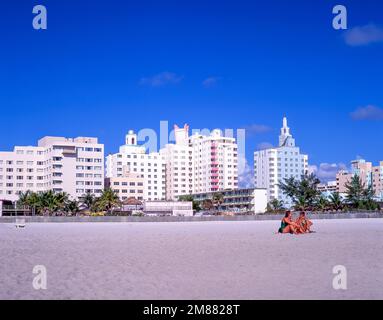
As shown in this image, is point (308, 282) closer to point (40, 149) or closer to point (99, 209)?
point (99, 209)

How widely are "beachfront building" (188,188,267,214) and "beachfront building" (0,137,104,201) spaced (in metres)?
38.5

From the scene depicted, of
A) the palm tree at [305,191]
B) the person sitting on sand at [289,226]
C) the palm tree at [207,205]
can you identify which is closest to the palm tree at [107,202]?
the palm tree at [207,205]

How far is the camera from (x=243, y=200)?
539 feet

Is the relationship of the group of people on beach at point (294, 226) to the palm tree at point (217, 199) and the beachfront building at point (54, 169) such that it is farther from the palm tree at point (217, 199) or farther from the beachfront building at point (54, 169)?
the palm tree at point (217, 199)

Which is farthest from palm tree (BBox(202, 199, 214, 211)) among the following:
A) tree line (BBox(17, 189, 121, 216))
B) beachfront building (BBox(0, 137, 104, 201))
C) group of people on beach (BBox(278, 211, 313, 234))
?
group of people on beach (BBox(278, 211, 313, 234))

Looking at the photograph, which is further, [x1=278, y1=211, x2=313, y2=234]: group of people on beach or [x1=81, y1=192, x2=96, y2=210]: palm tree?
[x1=81, y1=192, x2=96, y2=210]: palm tree

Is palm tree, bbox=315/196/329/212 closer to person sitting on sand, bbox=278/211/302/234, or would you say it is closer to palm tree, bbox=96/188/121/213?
palm tree, bbox=96/188/121/213

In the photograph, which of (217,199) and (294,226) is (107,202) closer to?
(217,199)

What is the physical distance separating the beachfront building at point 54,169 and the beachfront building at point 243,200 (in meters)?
38.5

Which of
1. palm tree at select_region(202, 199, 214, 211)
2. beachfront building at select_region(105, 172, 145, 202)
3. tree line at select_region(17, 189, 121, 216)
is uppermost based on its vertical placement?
beachfront building at select_region(105, 172, 145, 202)

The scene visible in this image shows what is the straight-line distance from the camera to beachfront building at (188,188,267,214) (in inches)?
6255
